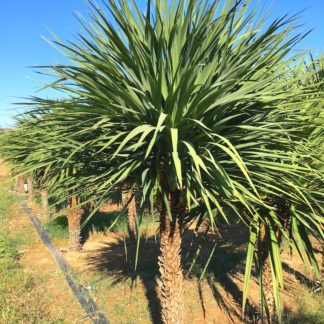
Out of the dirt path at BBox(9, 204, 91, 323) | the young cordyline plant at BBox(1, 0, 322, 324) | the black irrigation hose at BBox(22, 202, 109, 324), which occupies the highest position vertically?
the young cordyline plant at BBox(1, 0, 322, 324)

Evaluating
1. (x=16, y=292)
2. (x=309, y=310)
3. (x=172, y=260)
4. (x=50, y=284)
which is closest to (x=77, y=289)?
(x=50, y=284)

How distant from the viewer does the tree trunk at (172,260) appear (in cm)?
425

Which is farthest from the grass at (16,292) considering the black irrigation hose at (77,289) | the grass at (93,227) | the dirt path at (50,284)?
the grass at (93,227)

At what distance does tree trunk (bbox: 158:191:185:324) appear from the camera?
4254 mm

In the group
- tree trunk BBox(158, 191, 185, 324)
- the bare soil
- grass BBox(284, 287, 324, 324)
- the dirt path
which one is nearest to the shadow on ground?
the bare soil

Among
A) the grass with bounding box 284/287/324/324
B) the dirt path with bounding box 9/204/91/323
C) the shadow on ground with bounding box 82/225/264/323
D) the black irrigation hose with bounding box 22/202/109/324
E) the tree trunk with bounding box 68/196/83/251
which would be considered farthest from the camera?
the tree trunk with bounding box 68/196/83/251

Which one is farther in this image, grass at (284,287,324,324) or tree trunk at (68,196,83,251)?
tree trunk at (68,196,83,251)

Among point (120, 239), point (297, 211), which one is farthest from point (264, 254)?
point (120, 239)

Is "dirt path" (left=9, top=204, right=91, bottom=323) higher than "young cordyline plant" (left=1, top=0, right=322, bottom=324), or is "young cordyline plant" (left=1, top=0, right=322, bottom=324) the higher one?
"young cordyline plant" (left=1, top=0, right=322, bottom=324)

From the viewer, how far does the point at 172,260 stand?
4324 millimetres

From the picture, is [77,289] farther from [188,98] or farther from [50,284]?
[188,98]

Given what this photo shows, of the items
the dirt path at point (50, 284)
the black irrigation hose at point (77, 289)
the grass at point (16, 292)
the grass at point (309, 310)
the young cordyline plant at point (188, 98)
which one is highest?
the young cordyline plant at point (188, 98)

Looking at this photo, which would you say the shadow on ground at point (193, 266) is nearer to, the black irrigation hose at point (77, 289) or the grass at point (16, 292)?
the black irrigation hose at point (77, 289)

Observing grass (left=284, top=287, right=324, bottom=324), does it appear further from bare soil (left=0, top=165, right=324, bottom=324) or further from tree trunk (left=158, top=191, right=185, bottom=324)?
tree trunk (left=158, top=191, right=185, bottom=324)
